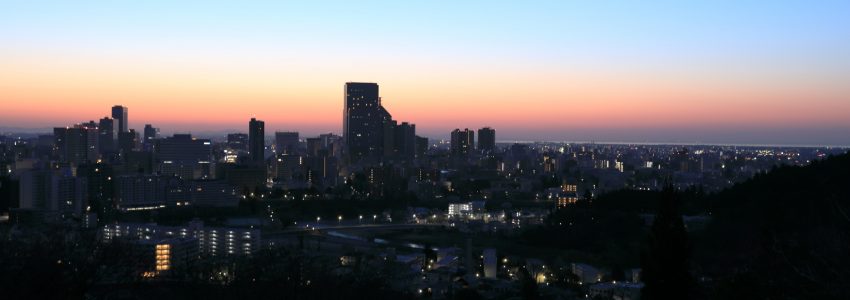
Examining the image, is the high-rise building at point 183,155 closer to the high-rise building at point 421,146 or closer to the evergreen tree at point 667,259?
the high-rise building at point 421,146

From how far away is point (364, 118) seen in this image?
56.7 metres

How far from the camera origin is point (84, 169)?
29.0 m

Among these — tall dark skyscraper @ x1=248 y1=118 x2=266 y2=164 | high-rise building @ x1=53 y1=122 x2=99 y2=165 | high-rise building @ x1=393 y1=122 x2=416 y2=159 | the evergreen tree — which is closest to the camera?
the evergreen tree

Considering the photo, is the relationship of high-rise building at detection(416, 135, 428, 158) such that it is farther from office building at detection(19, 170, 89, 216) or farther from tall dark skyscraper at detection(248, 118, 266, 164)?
office building at detection(19, 170, 89, 216)

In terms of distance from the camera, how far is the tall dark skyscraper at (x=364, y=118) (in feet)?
182

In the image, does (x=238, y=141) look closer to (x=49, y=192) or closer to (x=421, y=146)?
(x=421, y=146)

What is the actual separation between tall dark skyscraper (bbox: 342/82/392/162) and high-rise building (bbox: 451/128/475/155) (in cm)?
529

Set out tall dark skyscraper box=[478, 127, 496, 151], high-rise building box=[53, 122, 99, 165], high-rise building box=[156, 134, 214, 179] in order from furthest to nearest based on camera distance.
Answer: tall dark skyscraper box=[478, 127, 496, 151] → high-rise building box=[53, 122, 99, 165] → high-rise building box=[156, 134, 214, 179]

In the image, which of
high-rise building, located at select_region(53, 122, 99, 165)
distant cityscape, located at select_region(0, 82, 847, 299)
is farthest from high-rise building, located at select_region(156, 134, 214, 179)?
high-rise building, located at select_region(53, 122, 99, 165)

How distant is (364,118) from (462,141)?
7263 millimetres

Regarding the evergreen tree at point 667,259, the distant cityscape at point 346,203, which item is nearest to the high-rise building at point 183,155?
the distant cityscape at point 346,203

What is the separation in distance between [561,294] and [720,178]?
95.7ft

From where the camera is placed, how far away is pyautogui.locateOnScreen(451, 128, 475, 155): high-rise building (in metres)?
59.1

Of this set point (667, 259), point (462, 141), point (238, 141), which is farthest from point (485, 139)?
point (667, 259)
